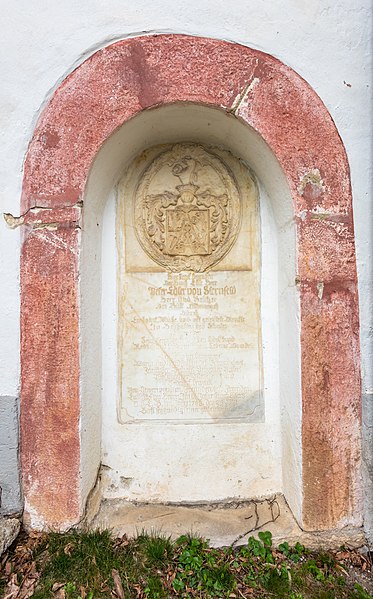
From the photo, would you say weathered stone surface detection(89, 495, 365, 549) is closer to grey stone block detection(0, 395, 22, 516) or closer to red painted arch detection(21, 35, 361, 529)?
red painted arch detection(21, 35, 361, 529)

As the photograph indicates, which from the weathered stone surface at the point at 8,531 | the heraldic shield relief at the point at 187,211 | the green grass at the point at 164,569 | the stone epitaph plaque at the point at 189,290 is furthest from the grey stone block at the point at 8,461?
the heraldic shield relief at the point at 187,211

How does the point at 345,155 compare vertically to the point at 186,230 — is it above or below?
above

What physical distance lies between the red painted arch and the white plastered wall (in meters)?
0.16

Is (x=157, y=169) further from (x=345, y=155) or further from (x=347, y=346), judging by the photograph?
(x=347, y=346)

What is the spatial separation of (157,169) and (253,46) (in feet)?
2.98

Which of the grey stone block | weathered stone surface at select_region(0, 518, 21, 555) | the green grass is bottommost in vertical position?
the green grass

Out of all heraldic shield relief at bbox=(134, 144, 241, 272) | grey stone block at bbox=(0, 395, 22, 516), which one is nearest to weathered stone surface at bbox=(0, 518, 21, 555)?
grey stone block at bbox=(0, 395, 22, 516)

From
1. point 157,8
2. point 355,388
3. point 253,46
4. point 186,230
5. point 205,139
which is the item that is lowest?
point 355,388

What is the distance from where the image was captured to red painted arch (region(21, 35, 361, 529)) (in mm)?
2244

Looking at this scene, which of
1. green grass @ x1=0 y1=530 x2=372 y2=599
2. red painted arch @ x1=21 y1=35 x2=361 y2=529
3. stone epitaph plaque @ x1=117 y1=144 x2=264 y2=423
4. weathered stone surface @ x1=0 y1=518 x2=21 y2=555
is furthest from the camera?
stone epitaph plaque @ x1=117 y1=144 x2=264 y2=423

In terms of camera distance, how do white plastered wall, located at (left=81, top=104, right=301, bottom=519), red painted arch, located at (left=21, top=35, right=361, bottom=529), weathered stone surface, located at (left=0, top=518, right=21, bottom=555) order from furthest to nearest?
white plastered wall, located at (left=81, top=104, right=301, bottom=519) → red painted arch, located at (left=21, top=35, right=361, bottom=529) → weathered stone surface, located at (left=0, top=518, right=21, bottom=555)

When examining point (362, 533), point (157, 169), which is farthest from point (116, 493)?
point (157, 169)

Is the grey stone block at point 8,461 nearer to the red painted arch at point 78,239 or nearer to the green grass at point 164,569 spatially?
the red painted arch at point 78,239

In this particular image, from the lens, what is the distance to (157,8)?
2311 mm
